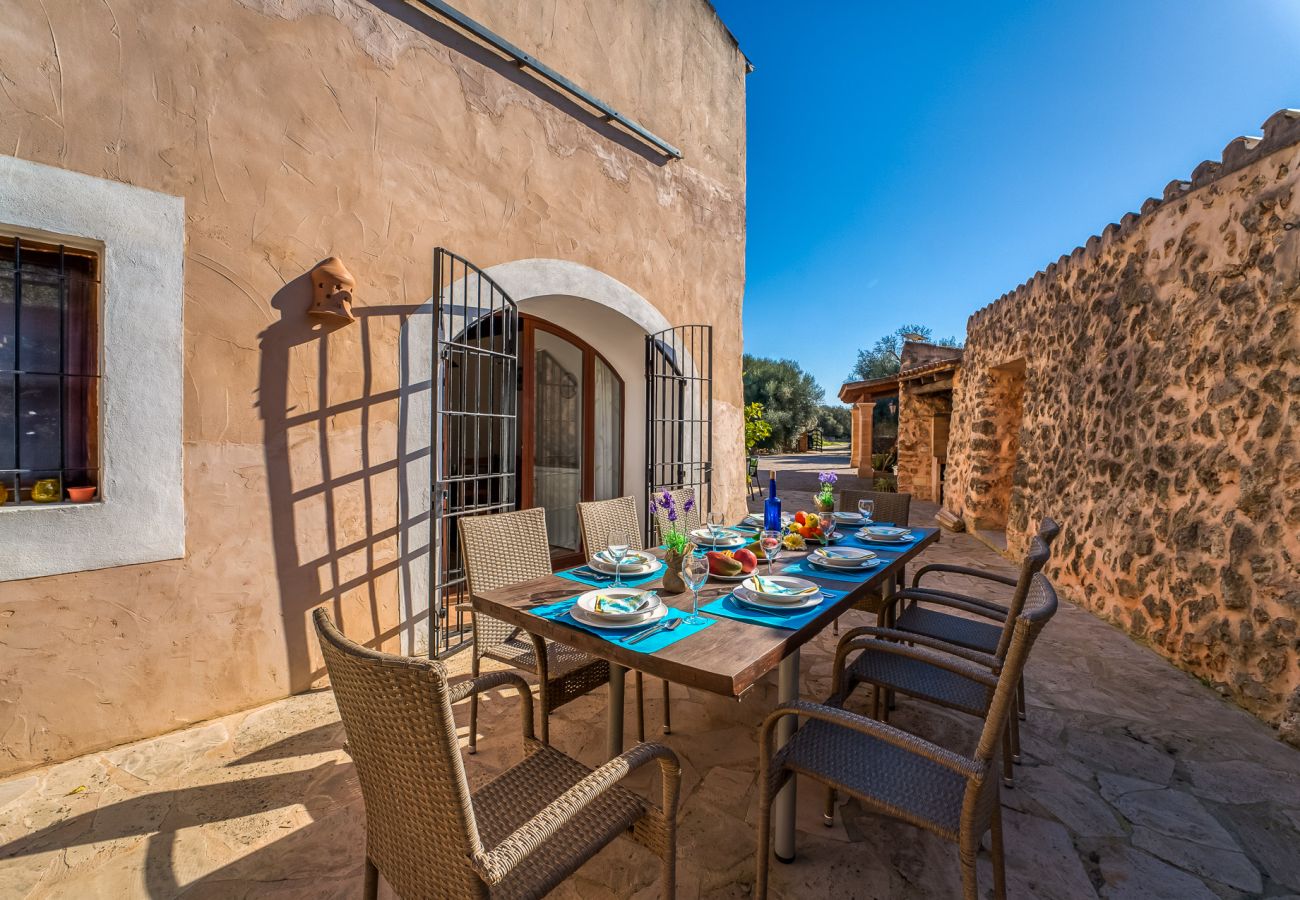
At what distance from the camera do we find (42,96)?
6.44 feet

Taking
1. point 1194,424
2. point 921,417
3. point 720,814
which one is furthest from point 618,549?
point 921,417

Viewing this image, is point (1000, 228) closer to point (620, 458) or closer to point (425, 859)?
point (620, 458)

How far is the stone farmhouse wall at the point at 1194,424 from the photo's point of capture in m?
2.59

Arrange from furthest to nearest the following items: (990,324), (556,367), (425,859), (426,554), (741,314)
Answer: (990,324) < (741,314) < (556,367) < (426,554) < (425,859)

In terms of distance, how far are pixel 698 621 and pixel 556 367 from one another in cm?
351

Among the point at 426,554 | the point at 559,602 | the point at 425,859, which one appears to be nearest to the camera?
the point at 425,859

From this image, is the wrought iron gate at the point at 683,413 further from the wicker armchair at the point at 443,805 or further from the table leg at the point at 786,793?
the wicker armchair at the point at 443,805

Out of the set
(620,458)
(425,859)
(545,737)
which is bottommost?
(545,737)

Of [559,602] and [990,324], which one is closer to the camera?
[559,602]

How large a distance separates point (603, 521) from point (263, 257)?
2013mm

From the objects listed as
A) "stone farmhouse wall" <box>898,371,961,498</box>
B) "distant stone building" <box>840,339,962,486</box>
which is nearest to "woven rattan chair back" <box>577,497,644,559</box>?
"distant stone building" <box>840,339,962,486</box>

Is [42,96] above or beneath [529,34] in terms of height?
beneath

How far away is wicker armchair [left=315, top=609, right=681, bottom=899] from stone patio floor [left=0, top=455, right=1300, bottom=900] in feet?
1.70

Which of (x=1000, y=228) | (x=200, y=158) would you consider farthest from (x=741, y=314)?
(x=1000, y=228)
